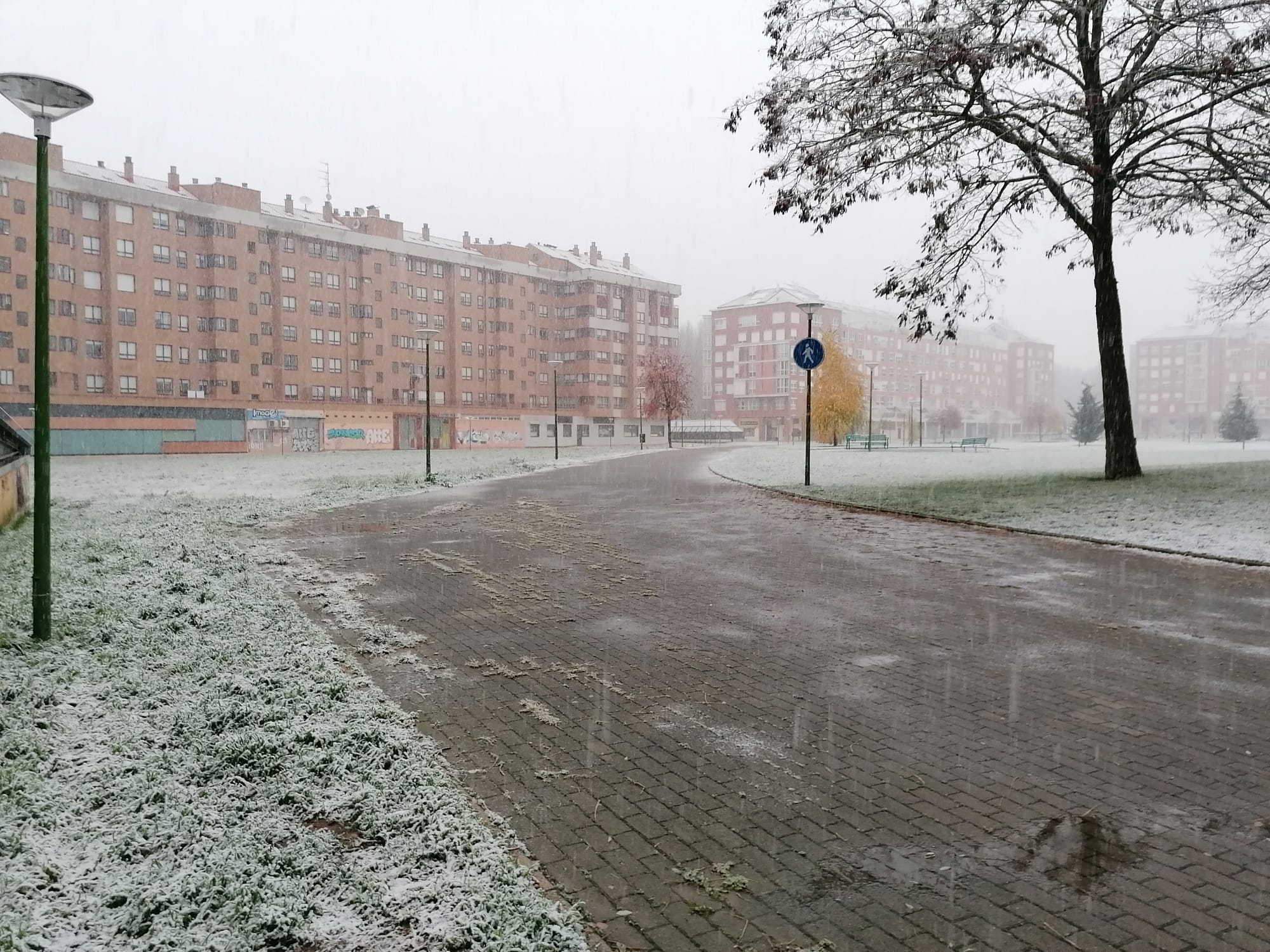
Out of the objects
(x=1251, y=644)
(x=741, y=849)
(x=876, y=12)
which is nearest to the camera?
(x=741, y=849)

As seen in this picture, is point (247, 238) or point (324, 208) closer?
point (247, 238)

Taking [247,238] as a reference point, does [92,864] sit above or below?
below

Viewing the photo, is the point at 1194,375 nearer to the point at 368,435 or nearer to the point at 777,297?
the point at 777,297

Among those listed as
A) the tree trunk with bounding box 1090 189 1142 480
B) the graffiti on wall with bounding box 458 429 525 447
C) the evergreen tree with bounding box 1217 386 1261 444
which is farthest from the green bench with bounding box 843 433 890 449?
the evergreen tree with bounding box 1217 386 1261 444

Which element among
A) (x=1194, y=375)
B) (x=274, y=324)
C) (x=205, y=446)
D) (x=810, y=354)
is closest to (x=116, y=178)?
(x=274, y=324)

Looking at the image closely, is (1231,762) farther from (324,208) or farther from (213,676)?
(324,208)

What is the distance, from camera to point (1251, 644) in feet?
20.2

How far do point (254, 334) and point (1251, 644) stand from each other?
71994mm

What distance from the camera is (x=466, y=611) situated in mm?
7328

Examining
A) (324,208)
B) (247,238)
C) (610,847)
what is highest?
(324,208)

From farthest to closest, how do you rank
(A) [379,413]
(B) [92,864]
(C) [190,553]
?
(A) [379,413]
(C) [190,553]
(B) [92,864]

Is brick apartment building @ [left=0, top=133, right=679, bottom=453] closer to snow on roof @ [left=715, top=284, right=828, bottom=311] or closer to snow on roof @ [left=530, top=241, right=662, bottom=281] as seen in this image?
snow on roof @ [left=530, top=241, right=662, bottom=281]

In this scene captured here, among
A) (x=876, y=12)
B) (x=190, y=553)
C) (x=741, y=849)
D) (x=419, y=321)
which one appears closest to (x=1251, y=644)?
(x=741, y=849)

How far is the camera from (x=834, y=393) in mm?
60625
